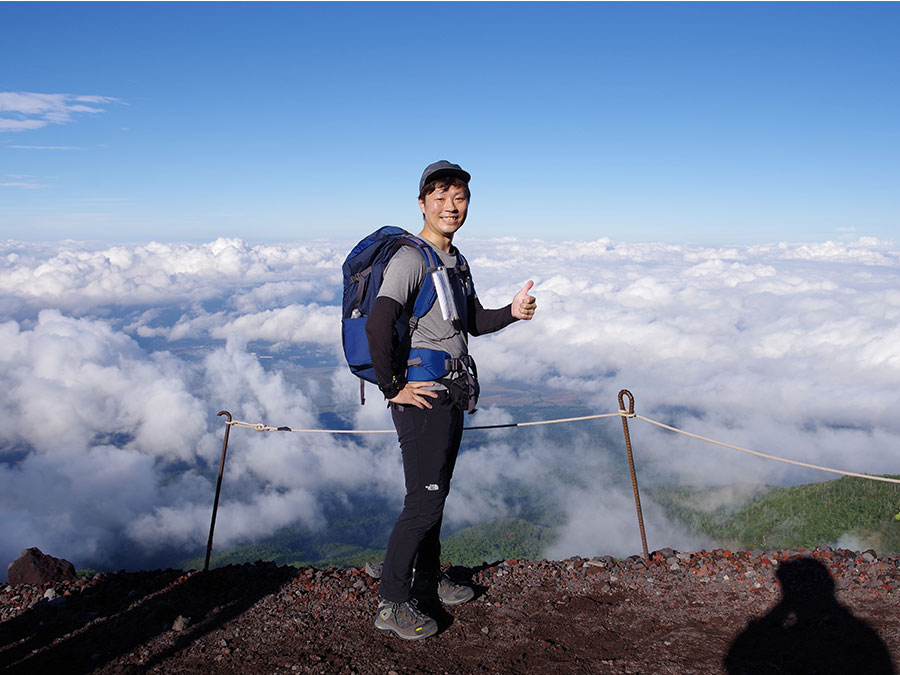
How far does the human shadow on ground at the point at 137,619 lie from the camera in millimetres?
3742

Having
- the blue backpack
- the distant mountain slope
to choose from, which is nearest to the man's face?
the blue backpack

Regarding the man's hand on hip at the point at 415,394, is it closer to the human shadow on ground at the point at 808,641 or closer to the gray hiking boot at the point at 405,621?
the gray hiking boot at the point at 405,621

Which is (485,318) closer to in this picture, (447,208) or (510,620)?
(447,208)

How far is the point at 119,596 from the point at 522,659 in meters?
3.70

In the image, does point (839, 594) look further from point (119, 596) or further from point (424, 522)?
point (119, 596)

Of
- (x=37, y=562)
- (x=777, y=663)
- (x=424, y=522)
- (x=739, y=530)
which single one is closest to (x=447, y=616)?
(x=424, y=522)

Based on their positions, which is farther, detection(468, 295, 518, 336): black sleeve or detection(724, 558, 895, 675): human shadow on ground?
detection(468, 295, 518, 336): black sleeve

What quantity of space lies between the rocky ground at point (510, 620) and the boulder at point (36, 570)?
0.72 meters

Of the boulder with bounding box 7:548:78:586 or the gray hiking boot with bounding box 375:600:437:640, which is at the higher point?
the gray hiking boot with bounding box 375:600:437:640

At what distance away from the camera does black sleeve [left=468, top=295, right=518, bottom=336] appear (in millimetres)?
4051

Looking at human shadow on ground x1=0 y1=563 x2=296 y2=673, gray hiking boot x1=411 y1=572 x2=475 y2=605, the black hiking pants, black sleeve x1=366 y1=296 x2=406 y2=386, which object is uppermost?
black sleeve x1=366 y1=296 x2=406 y2=386

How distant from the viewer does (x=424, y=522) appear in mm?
3580

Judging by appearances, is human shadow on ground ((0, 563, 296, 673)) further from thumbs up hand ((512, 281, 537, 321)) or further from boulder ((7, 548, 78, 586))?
thumbs up hand ((512, 281, 537, 321))

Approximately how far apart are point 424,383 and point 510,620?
2157mm
